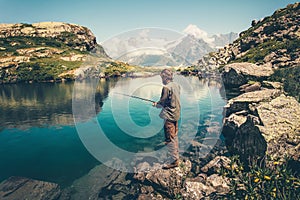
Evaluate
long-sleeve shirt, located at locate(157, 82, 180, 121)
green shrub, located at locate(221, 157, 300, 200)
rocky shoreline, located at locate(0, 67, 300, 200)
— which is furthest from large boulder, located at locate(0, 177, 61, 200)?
green shrub, located at locate(221, 157, 300, 200)

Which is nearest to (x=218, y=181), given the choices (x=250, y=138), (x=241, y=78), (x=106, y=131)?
(x=250, y=138)

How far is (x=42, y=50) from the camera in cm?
11431

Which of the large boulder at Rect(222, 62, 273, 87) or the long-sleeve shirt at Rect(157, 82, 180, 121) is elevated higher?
the large boulder at Rect(222, 62, 273, 87)

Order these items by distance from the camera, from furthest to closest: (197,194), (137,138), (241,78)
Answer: (241,78)
(137,138)
(197,194)

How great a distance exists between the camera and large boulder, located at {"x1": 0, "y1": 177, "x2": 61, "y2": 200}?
8117 mm

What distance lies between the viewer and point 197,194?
25.2ft

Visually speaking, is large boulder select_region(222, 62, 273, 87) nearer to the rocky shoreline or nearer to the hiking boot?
the rocky shoreline

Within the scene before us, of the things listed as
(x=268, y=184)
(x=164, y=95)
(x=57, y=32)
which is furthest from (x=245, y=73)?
(x=57, y=32)

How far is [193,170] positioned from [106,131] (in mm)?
9735

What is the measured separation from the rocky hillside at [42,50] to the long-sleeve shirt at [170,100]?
19262 mm

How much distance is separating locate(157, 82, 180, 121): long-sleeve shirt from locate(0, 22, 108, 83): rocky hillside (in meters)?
19.3

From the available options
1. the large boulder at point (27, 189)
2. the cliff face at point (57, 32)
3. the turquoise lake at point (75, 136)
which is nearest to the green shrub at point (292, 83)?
the turquoise lake at point (75, 136)

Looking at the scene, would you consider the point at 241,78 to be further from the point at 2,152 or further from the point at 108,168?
the point at 2,152

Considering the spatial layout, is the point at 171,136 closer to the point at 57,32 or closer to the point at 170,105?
the point at 170,105
